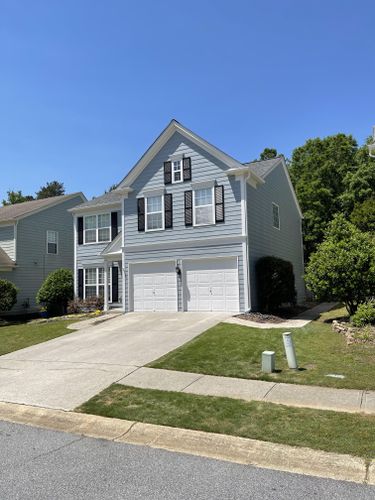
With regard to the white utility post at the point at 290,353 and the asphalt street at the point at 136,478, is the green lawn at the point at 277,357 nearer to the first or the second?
the white utility post at the point at 290,353

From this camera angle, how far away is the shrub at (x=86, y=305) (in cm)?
2081

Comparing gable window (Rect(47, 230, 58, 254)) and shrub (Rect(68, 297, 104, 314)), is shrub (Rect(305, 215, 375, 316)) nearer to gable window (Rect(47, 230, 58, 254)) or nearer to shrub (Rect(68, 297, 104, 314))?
shrub (Rect(68, 297, 104, 314))

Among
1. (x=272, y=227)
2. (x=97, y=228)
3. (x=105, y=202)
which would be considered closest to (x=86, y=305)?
(x=97, y=228)

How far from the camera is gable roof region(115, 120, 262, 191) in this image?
16.9 m

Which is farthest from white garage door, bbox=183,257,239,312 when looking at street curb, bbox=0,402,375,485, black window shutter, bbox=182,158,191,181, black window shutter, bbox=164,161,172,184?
street curb, bbox=0,402,375,485

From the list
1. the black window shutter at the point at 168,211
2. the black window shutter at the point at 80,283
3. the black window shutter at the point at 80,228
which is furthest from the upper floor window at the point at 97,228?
the black window shutter at the point at 168,211

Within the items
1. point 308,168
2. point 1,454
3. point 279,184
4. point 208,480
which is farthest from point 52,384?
point 308,168

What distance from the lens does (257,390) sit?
22.7ft

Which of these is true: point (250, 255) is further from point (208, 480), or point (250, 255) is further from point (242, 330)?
point (208, 480)

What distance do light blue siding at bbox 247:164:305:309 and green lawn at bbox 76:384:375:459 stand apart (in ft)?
33.6

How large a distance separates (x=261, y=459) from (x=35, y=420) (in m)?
3.63

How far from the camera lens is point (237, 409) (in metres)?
6.03

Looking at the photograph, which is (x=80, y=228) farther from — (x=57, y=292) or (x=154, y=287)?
(x=154, y=287)

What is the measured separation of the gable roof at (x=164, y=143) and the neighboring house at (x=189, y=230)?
42 millimetres
